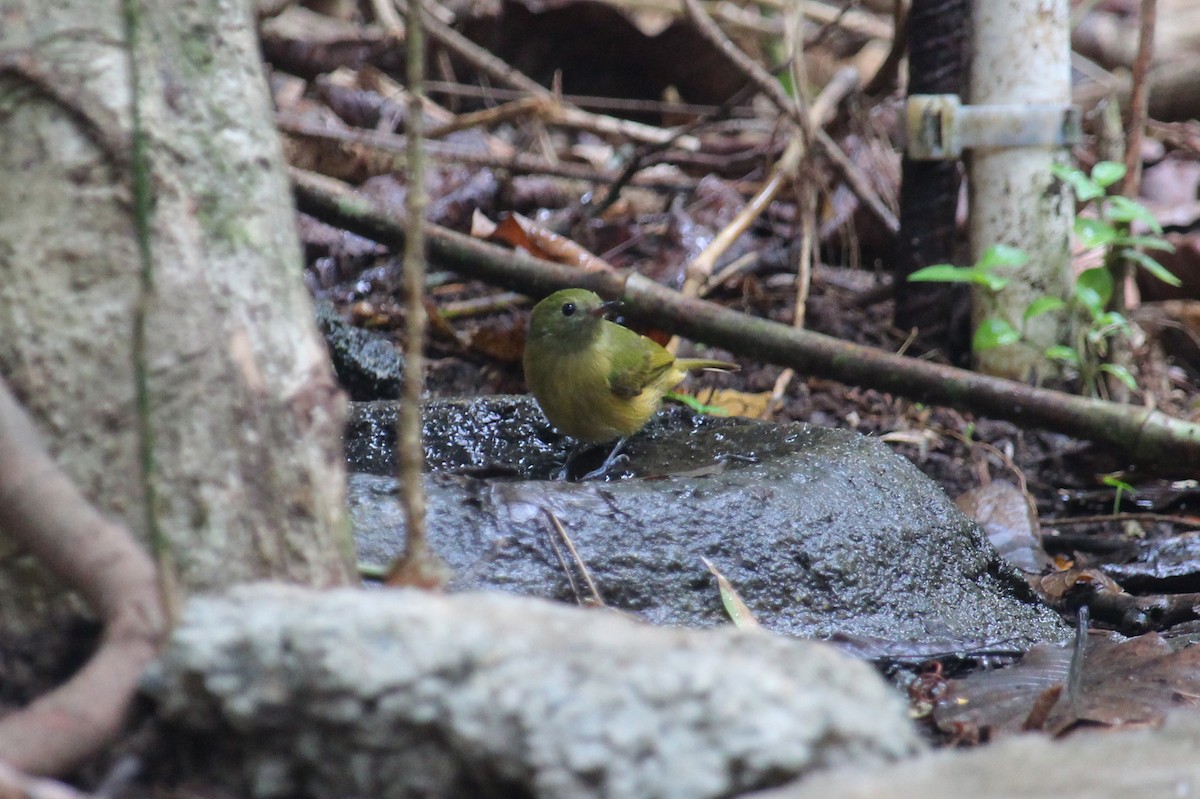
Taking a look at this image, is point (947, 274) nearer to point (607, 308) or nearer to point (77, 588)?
point (607, 308)

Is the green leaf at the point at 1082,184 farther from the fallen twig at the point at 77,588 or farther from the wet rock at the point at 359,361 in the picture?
the fallen twig at the point at 77,588

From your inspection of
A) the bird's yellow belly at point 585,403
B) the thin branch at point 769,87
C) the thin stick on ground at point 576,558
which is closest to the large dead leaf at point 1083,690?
the thin stick on ground at point 576,558

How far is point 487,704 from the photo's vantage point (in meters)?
1.53

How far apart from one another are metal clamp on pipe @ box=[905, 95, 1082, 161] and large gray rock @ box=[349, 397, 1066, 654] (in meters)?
2.04

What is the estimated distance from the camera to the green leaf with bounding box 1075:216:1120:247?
486 cm

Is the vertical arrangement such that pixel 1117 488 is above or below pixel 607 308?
below

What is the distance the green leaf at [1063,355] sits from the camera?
5113mm

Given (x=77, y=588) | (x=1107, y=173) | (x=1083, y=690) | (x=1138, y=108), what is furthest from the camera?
(x=1138, y=108)

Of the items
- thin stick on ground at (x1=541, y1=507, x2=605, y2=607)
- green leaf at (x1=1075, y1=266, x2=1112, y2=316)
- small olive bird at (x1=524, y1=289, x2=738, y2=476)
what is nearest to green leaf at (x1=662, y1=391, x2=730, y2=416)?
small olive bird at (x1=524, y1=289, x2=738, y2=476)

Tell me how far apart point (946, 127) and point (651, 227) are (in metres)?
2.08

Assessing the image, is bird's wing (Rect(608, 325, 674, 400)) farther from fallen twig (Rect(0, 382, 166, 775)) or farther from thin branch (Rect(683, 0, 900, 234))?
fallen twig (Rect(0, 382, 166, 775))

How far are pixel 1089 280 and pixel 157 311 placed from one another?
4.25 meters

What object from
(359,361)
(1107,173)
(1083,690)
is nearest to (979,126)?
(1107,173)

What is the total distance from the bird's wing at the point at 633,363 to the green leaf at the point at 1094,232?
1687 mm
